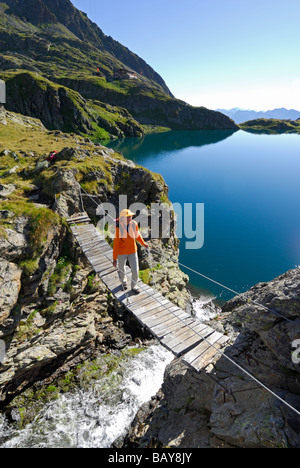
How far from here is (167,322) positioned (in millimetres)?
10188

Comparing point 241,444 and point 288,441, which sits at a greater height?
point 288,441

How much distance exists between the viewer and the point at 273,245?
33094 mm

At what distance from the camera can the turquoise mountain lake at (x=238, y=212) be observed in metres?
28.4

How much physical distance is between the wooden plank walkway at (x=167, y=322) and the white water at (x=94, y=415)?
651 cm

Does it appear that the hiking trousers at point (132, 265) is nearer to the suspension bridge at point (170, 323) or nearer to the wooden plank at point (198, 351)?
the suspension bridge at point (170, 323)

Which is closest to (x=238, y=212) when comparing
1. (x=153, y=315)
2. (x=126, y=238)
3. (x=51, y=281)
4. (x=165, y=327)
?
(x=51, y=281)

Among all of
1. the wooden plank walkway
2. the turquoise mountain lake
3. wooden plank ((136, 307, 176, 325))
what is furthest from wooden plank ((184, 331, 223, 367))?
the turquoise mountain lake

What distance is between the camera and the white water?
11523 millimetres

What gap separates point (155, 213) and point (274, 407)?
17.9 metres

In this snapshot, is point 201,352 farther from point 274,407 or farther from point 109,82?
point 109,82

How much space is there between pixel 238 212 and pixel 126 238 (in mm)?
37107

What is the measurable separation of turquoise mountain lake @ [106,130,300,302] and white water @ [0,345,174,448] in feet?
44.1

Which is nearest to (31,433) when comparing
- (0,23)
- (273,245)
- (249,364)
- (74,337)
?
A: (74,337)

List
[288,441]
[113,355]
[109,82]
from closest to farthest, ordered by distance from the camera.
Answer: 1. [288,441]
2. [113,355]
3. [109,82]
